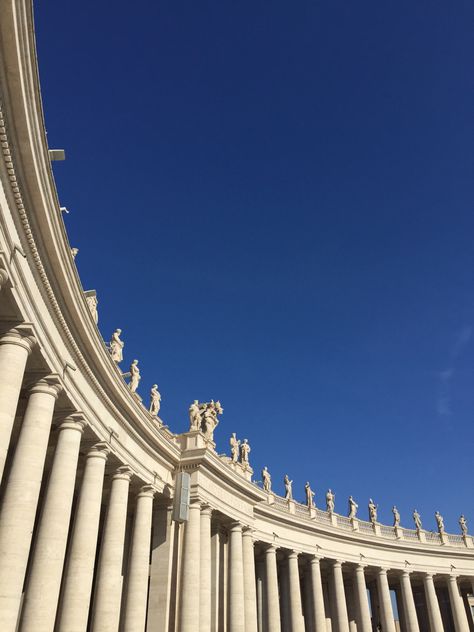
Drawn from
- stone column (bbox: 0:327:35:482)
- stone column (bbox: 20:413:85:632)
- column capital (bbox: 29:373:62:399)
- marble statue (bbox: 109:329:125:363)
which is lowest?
stone column (bbox: 20:413:85:632)

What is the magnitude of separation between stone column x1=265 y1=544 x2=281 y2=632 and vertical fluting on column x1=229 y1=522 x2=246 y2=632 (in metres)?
8.98

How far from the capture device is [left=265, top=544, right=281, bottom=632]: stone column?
57.7m

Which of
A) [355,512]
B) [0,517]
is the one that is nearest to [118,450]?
[0,517]

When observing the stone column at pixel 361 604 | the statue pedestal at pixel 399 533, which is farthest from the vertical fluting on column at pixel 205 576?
the statue pedestal at pixel 399 533

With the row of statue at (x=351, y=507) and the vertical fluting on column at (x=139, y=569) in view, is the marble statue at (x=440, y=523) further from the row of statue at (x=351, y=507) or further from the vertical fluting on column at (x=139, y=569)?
the vertical fluting on column at (x=139, y=569)

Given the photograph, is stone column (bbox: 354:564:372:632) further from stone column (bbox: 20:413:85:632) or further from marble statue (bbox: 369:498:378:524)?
stone column (bbox: 20:413:85:632)

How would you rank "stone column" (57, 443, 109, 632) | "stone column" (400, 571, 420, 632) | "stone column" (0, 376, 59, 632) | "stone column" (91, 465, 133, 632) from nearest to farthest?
"stone column" (0, 376, 59, 632) < "stone column" (57, 443, 109, 632) < "stone column" (91, 465, 133, 632) < "stone column" (400, 571, 420, 632)

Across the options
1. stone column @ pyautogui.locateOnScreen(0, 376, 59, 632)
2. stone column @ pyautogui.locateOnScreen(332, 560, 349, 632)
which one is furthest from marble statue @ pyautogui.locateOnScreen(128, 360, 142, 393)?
stone column @ pyautogui.locateOnScreen(332, 560, 349, 632)

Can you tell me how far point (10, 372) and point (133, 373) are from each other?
66.3 ft

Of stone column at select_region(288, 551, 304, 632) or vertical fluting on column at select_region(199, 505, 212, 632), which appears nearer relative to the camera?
vertical fluting on column at select_region(199, 505, 212, 632)

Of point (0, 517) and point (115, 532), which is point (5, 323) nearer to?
point (0, 517)

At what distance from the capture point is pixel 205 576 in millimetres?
45656

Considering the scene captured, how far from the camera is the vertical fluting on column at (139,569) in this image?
37000 mm

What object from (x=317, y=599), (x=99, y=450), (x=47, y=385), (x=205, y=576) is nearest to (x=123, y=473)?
(x=99, y=450)
